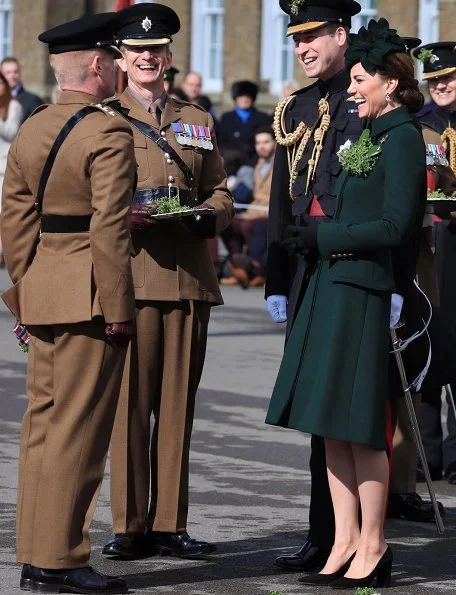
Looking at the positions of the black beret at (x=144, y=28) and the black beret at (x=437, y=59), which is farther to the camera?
the black beret at (x=437, y=59)

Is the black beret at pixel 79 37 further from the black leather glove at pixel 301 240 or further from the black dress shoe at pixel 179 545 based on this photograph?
the black dress shoe at pixel 179 545

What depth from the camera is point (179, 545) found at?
26.2 ft

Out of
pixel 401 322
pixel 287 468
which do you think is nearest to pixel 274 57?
pixel 287 468

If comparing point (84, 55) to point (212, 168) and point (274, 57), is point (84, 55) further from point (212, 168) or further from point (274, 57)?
point (274, 57)

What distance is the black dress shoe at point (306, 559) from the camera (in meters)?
7.73

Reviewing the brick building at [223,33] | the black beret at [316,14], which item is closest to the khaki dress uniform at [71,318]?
the black beret at [316,14]

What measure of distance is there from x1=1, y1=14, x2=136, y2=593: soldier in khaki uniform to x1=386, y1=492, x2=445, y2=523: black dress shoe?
2097mm

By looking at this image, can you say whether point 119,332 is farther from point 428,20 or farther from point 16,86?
point 428,20

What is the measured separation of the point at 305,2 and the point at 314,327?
1376 mm

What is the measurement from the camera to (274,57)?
36844 millimetres

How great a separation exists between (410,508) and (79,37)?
292cm

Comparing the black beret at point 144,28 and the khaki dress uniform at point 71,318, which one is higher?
the black beret at point 144,28

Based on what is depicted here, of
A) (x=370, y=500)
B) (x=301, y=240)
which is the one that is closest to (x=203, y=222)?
(x=301, y=240)

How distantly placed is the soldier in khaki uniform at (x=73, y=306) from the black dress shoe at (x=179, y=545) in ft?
2.49
